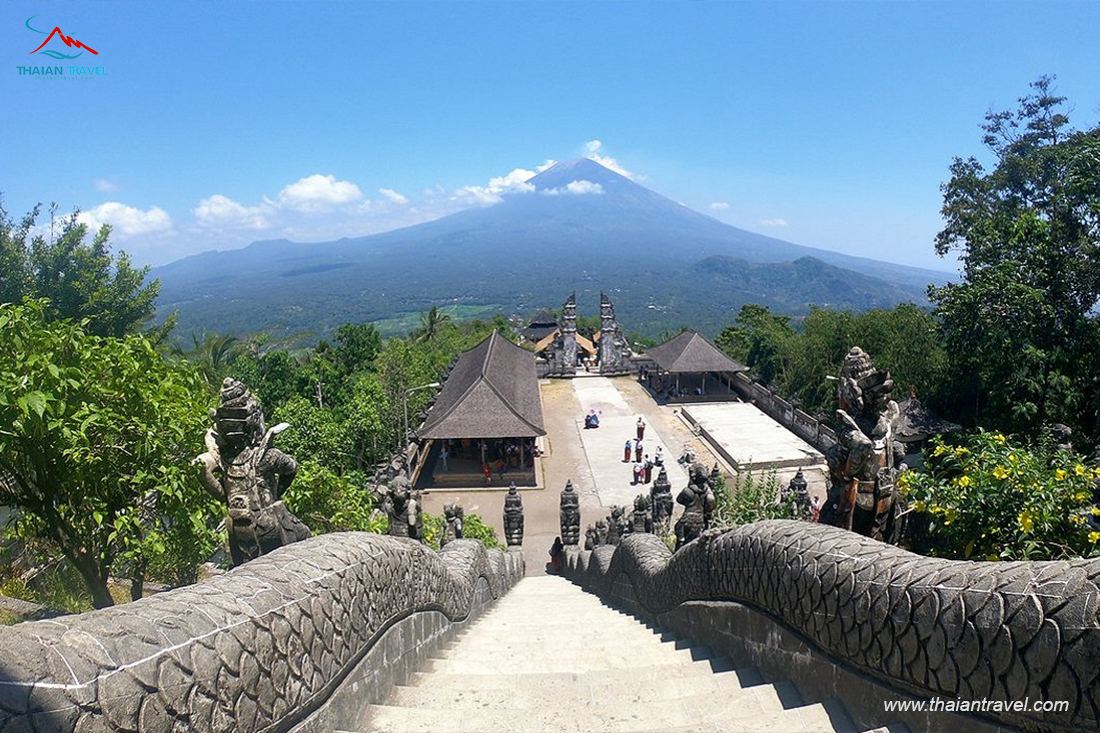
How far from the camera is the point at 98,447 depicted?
21.8ft

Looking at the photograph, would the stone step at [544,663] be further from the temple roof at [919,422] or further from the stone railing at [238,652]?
the temple roof at [919,422]

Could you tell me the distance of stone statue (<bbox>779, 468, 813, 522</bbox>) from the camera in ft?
38.3

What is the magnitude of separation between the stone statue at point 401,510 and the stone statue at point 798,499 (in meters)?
6.72

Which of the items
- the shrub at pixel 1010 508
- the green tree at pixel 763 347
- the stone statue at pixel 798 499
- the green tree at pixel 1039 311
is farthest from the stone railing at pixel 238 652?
the green tree at pixel 763 347

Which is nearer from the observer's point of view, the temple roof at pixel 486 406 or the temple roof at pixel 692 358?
the temple roof at pixel 486 406

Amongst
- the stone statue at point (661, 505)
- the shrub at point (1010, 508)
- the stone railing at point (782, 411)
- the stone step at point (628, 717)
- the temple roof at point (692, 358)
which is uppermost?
the shrub at point (1010, 508)

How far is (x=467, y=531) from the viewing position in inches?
556

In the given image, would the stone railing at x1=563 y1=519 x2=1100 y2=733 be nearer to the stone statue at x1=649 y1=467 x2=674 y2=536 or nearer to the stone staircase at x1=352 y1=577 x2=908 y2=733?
the stone staircase at x1=352 y1=577 x2=908 y2=733

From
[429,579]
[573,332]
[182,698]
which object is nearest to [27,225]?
[429,579]

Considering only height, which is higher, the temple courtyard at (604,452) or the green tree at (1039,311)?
the green tree at (1039,311)

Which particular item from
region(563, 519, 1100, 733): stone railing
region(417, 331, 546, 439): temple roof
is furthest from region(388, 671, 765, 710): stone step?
region(417, 331, 546, 439): temple roof

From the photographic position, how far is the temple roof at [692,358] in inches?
1383

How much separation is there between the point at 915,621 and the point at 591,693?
→ 5.68ft

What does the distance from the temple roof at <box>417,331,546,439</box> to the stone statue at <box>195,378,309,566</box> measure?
17838mm
